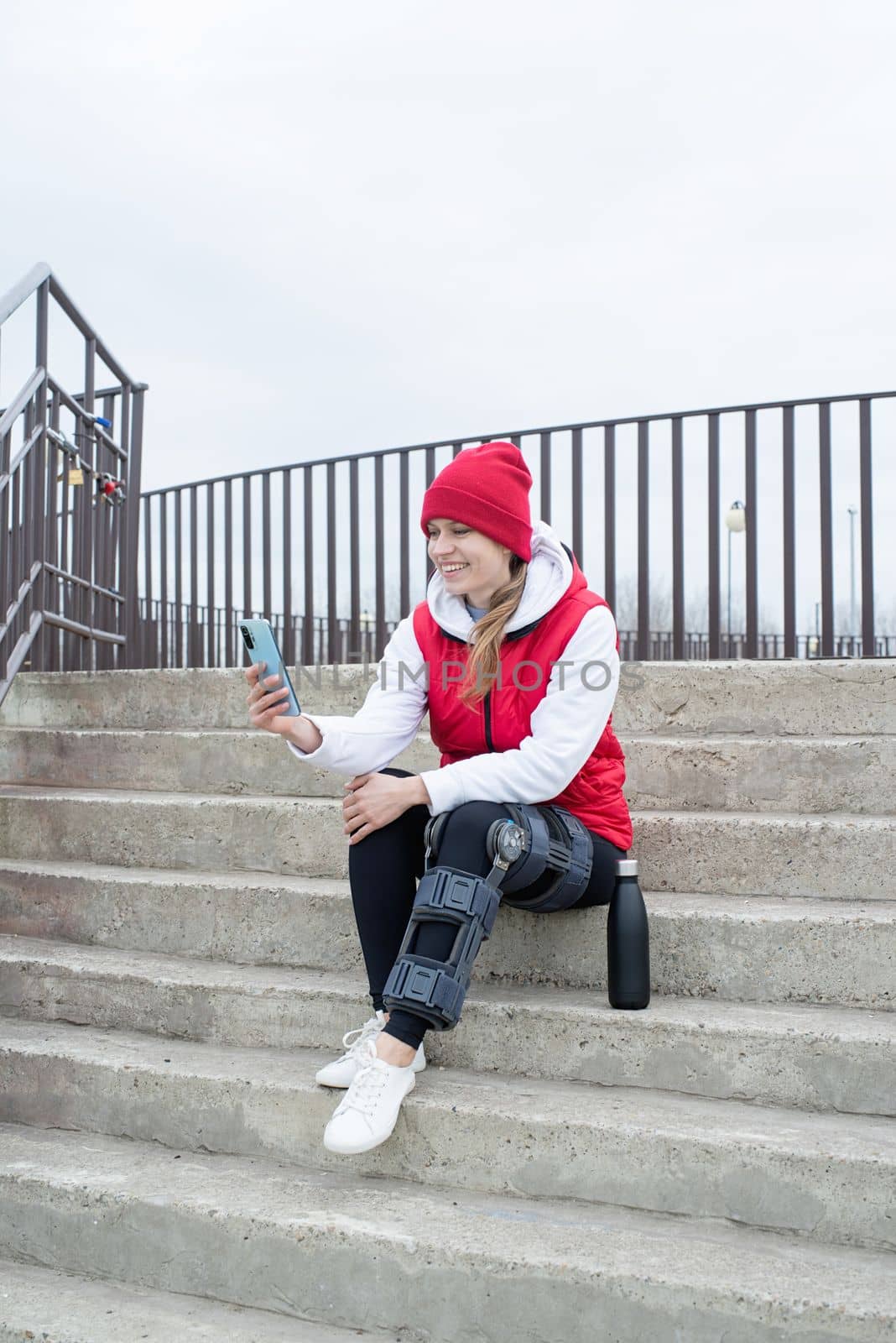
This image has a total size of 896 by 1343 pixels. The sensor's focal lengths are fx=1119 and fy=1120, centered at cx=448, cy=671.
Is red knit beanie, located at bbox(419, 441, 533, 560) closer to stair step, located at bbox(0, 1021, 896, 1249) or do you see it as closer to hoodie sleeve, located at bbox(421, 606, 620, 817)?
hoodie sleeve, located at bbox(421, 606, 620, 817)

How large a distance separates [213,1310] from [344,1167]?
31cm

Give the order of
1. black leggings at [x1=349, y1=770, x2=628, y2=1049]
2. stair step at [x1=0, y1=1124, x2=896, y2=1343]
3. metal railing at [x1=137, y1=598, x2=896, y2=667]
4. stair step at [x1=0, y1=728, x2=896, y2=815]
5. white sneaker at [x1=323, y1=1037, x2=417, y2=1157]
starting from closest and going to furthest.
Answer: stair step at [x1=0, y1=1124, x2=896, y2=1343], white sneaker at [x1=323, y1=1037, x2=417, y2=1157], black leggings at [x1=349, y1=770, x2=628, y2=1049], stair step at [x1=0, y1=728, x2=896, y2=815], metal railing at [x1=137, y1=598, x2=896, y2=667]

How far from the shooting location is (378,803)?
2.00 m

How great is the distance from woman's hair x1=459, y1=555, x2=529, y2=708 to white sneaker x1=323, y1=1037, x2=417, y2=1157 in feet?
2.23

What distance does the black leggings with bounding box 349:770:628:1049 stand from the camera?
6.23 ft

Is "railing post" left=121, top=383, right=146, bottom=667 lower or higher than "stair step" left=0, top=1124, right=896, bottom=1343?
higher

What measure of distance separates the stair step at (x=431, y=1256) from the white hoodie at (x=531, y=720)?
680 millimetres

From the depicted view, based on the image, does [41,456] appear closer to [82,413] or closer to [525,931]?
[82,413]

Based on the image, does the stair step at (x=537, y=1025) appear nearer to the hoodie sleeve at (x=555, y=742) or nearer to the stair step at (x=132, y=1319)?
the hoodie sleeve at (x=555, y=742)

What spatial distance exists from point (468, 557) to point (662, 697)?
113 cm

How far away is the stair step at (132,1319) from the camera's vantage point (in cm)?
161

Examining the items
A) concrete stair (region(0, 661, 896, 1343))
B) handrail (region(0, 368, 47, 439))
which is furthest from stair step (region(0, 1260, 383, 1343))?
handrail (region(0, 368, 47, 439))

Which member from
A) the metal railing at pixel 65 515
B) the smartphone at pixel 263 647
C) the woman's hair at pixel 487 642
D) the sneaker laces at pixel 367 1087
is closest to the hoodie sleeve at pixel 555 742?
the woman's hair at pixel 487 642

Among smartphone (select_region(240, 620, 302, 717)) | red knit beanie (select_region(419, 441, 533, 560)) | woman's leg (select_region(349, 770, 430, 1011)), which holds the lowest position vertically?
woman's leg (select_region(349, 770, 430, 1011))
